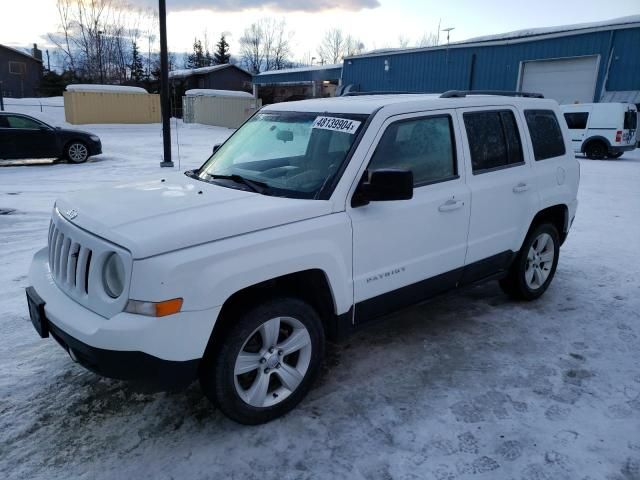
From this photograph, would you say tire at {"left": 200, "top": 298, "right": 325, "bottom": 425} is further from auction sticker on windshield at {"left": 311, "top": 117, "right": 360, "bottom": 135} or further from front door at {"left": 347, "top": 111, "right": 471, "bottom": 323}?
auction sticker on windshield at {"left": 311, "top": 117, "right": 360, "bottom": 135}

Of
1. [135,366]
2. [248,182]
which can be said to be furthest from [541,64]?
[135,366]

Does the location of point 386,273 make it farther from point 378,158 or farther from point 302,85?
point 302,85

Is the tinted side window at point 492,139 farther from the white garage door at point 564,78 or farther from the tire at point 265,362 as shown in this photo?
the white garage door at point 564,78

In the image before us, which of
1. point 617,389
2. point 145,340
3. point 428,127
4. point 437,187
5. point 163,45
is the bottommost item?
point 617,389

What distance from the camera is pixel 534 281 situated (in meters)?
4.80

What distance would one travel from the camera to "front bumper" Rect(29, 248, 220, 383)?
2.40 m

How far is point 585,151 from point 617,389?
17088 mm

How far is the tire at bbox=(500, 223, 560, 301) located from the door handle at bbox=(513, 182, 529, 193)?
20.4 inches

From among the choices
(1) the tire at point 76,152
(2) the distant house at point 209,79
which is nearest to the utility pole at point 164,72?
(1) the tire at point 76,152

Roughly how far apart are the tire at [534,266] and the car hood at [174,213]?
2.42m

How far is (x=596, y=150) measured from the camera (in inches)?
703

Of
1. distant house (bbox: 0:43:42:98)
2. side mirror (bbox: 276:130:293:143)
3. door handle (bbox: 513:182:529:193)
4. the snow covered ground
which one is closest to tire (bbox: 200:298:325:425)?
the snow covered ground

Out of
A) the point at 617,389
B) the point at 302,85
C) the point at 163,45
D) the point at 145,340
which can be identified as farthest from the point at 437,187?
the point at 302,85

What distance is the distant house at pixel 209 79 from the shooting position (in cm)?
4919
